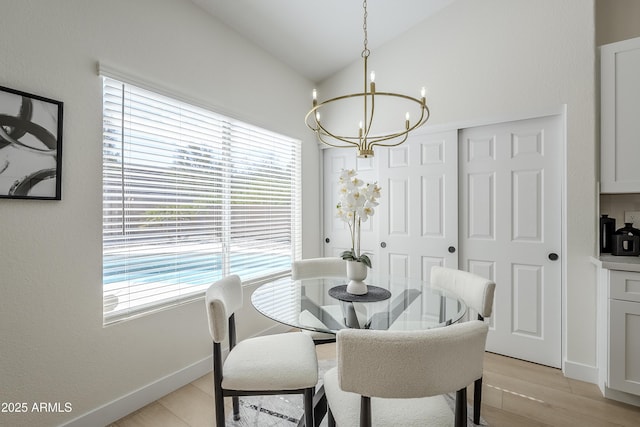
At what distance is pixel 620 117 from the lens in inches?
82.8

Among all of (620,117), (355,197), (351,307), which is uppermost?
(620,117)

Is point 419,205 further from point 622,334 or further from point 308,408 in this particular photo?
point 308,408

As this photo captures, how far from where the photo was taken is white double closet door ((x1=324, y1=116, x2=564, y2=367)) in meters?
2.48

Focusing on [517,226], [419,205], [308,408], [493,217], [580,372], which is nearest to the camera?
[308,408]

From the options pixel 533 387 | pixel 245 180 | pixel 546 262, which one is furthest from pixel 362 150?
pixel 533 387

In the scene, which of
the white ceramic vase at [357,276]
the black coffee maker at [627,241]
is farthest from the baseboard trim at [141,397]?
the black coffee maker at [627,241]

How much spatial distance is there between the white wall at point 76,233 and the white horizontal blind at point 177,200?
0.10 metres

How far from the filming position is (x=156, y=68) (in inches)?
79.4

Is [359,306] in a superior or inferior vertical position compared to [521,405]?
superior

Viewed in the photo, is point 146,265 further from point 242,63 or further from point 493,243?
point 493,243

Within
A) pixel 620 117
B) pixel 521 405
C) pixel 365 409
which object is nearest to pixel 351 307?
pixel 365 409

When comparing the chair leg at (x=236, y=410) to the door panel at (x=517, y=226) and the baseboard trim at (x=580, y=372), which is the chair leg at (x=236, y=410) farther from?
the baseboard trim at (x=580, y=372)

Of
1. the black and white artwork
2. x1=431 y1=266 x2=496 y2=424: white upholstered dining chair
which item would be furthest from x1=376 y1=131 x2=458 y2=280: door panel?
the black and white artwork

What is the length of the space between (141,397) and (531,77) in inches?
142
